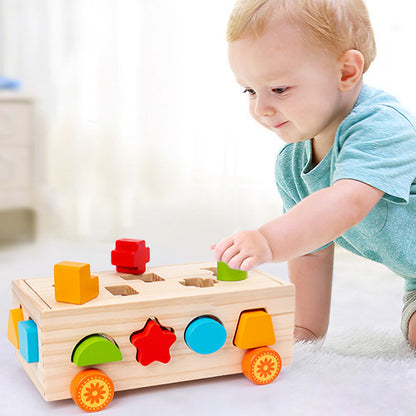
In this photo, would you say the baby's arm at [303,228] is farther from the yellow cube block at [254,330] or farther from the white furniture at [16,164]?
the white furniture at [16,164]

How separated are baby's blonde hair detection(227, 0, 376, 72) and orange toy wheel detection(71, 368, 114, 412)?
41 cm

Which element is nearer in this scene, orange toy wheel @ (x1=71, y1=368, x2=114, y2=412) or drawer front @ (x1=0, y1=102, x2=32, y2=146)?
orange toy wheel @ (x1=71, y1=368, x2=114, y2=412)

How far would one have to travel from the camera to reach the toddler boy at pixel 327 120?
0.69 meters

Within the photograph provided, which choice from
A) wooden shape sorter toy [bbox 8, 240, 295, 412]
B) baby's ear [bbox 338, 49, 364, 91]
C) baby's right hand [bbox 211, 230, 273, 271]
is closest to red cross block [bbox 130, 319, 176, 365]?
wooden shape sorter toy [bbox 8, 240, 295, 412]

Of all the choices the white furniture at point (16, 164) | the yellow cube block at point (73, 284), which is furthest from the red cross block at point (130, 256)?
the white furniture at point (16, 164)

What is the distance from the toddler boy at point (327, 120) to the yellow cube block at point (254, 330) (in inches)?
3.4

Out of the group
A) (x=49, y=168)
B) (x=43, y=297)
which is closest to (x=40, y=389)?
(x=43, y=297)

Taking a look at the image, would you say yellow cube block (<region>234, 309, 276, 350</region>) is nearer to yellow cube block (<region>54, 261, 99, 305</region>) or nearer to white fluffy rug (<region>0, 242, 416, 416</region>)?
white fluffy rug (<region>0, 242, 416, 416</region>)

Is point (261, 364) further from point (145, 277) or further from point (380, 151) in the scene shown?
point (380, 151)

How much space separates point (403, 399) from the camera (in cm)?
71

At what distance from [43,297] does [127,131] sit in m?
1.17

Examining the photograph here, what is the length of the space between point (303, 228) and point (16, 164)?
1.20 meters

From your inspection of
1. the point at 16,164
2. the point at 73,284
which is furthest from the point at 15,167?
the point at 73,284

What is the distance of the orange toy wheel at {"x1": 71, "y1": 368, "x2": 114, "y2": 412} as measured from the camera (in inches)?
25.7
